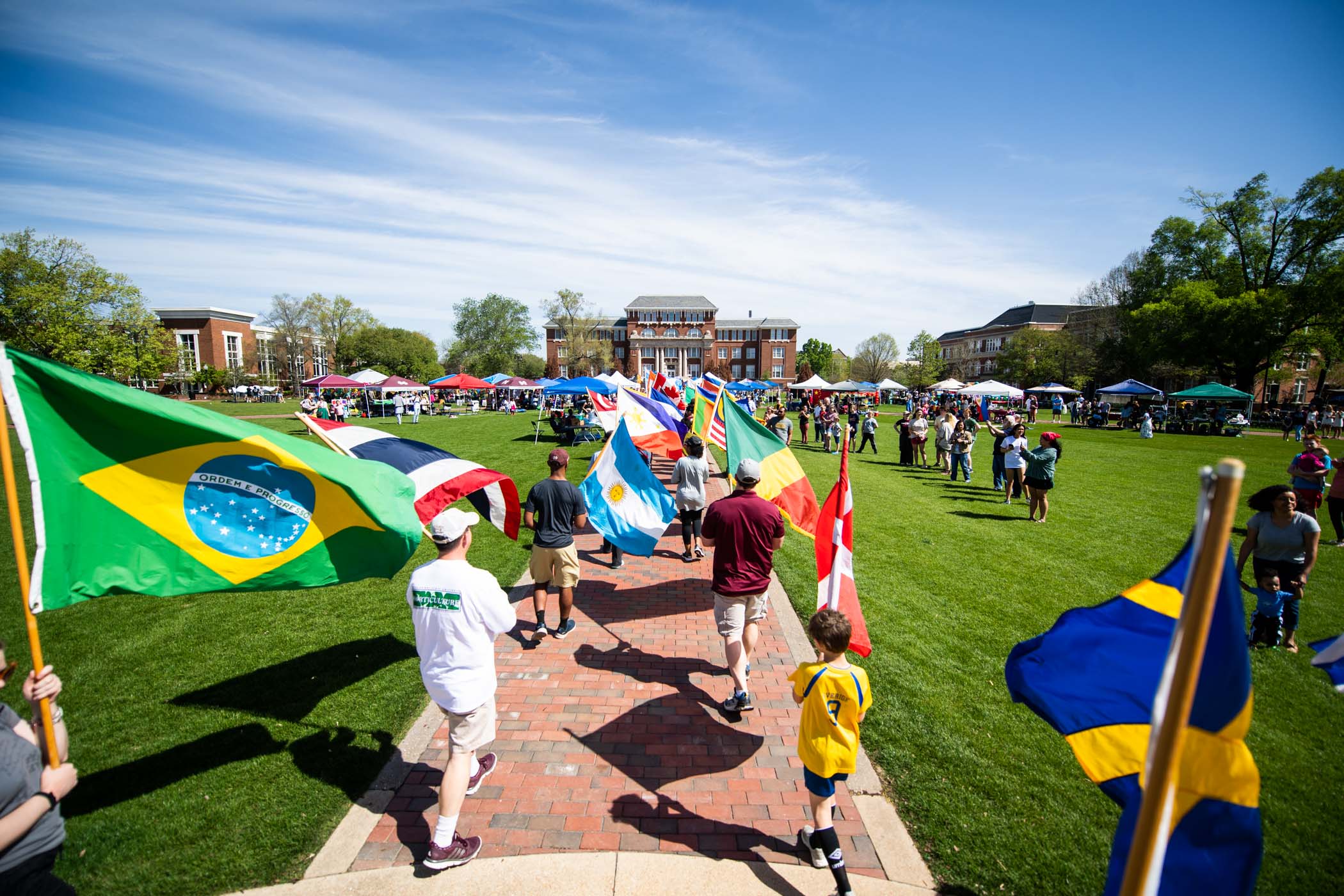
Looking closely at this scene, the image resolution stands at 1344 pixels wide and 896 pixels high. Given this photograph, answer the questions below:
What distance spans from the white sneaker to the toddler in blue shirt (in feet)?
19.8

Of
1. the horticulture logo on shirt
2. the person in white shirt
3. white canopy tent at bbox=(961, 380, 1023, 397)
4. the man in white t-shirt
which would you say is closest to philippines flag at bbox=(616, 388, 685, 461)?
the man in white t-shirt

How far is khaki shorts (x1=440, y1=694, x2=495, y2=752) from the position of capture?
3.69m

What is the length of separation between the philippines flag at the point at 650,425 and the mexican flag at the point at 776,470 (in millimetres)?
3239

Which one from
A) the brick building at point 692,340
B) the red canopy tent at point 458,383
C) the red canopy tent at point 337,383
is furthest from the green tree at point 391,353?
the red canopy tent at point 458,383

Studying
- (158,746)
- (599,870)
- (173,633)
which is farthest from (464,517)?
(173,633)

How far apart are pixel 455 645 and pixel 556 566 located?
111 inches

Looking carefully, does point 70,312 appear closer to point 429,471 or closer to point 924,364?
point 429,471

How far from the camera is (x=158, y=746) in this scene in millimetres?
4617

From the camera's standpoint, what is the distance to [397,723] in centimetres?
501

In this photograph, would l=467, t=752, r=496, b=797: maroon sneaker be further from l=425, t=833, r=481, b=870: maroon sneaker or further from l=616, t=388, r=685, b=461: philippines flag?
l=616, t=388, r=685, b=461: philippines flag

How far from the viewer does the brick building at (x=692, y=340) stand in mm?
101000

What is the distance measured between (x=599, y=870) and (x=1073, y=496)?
15617mm

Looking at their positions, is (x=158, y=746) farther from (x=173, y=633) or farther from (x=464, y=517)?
(x=464, y=517)

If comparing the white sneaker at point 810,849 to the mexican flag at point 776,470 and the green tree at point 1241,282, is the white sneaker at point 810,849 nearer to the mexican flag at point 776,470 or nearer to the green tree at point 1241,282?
the mexican flag at point 776,470
